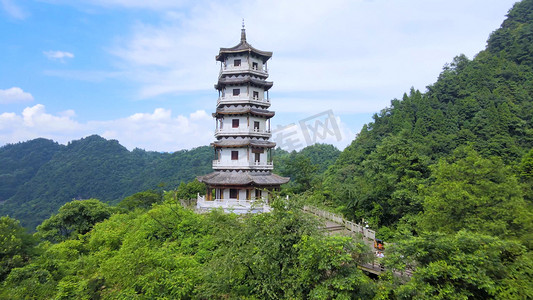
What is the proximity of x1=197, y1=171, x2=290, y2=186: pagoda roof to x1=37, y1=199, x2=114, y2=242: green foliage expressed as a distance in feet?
32.4

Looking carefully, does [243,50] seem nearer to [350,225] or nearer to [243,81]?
[243,81]

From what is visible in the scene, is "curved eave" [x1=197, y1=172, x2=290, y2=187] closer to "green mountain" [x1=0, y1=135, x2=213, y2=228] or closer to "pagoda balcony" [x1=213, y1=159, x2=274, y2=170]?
"pagoda balcony" [x1=213, y1=159, x2=274, y2=170]

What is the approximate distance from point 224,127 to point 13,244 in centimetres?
1475

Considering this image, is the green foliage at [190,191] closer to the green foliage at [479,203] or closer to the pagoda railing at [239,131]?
the pagoda railing at [239,131]

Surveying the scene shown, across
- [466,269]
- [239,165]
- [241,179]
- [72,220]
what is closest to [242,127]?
[239,165]

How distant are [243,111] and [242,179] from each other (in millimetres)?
5686

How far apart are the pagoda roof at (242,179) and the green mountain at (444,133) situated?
6.71 m

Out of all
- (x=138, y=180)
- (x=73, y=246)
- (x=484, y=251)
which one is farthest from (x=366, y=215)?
(x=138, y=180)

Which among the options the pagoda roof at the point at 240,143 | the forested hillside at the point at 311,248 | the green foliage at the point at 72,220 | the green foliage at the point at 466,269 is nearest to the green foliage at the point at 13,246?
the forested hillside at the point at 311,248

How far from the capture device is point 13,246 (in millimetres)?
12336

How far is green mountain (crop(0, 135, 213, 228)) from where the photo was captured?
7219 cm

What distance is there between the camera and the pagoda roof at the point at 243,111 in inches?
875

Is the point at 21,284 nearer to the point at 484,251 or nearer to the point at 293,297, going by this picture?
the point at 293,297

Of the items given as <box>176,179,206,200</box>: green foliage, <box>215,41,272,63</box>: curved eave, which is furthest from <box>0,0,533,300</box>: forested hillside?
<box>215,41,272,63</box>: curved eave
